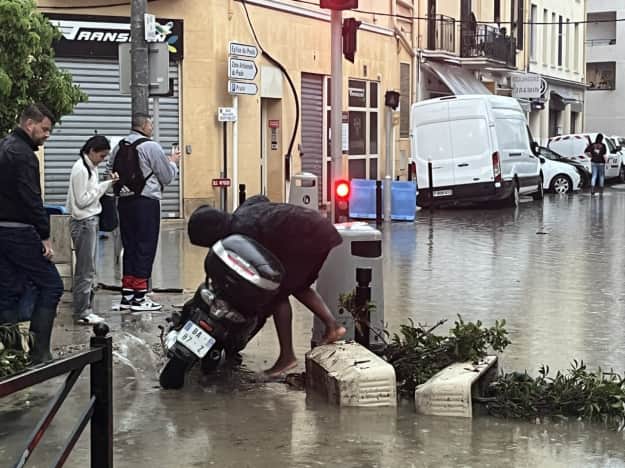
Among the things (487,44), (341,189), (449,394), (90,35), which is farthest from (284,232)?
(487,44)

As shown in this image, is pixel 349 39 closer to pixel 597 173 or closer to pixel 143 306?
pixel 143 306

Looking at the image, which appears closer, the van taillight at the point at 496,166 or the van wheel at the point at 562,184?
the van taillight at the point at 496,166

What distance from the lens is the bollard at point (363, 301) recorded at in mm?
7914

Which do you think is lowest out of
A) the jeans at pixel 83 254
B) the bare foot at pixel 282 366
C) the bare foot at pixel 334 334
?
the bare foot at pixel 282 366

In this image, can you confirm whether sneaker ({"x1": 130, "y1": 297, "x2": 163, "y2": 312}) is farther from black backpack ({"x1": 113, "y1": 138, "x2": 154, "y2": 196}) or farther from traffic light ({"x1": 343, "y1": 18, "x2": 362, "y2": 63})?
traffic light ({"x1": 343, "y1": 18, "x2": 362, "y2": 63})

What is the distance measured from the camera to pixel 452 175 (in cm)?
2514

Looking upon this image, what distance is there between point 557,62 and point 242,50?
32419 millimetres

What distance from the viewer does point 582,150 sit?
3712 cm

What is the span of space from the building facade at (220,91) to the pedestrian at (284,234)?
11160 mm

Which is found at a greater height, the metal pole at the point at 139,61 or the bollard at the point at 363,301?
the metal pole at the point at 139,61

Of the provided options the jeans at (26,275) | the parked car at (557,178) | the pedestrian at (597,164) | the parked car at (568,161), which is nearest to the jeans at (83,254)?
the jeans at (26,275)

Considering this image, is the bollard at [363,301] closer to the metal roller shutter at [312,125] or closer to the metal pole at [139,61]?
the metal pole at [139,61]

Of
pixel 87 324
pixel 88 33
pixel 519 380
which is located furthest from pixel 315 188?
pixel 88 33

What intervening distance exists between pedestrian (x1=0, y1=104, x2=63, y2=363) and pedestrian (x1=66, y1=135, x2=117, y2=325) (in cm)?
172
